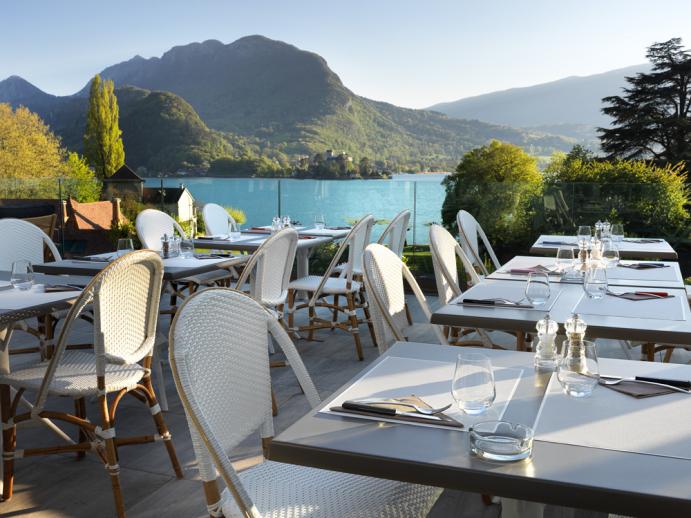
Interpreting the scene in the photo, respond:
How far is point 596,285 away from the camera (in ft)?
9.02

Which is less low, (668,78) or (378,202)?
(668,78)

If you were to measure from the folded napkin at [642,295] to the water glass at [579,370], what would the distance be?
1.25 m

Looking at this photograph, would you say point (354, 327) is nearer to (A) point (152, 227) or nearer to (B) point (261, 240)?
(B) point (261, 240)

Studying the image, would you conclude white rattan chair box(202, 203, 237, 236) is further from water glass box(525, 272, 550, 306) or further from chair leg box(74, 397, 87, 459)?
water glass box(525, 272, 550, 306)

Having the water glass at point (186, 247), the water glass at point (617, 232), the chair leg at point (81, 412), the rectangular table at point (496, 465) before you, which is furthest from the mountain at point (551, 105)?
the rectangular table at point (496, 465)

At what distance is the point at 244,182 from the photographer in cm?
834

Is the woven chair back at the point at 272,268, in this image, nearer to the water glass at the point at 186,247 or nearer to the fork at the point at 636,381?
the water glass at the point at 186,247

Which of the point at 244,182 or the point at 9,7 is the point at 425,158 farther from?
the point at 244,182

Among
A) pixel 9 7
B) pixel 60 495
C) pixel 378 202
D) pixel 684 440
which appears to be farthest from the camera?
pixel 9 7

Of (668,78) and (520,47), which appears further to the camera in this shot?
(668,78)

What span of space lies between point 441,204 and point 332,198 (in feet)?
4.28

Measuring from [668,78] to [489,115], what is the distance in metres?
7.98

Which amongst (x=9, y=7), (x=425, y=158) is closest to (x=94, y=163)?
(x=9, y=7)

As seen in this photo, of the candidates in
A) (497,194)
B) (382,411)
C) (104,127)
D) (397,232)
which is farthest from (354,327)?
(104,127)
